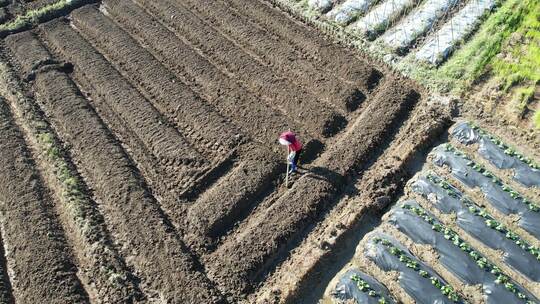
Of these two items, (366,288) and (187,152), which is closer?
(366,288)

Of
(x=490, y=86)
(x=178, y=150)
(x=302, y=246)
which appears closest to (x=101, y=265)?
(x=178, y=150)

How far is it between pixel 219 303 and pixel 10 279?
488 cm

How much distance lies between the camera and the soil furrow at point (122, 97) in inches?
507

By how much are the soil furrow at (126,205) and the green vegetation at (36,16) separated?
401 cm

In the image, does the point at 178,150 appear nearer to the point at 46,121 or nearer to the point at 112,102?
the point at 112,102

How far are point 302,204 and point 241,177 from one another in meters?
1.83

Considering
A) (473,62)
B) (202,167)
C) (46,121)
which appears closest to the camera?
(202,167)

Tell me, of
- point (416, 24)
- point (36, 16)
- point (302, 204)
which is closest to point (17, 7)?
point (36, 16)

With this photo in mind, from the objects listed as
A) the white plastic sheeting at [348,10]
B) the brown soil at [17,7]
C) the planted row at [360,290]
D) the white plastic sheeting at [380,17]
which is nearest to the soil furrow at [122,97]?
the brown soil at [17,7]

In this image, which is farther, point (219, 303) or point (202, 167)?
point (202, 167)

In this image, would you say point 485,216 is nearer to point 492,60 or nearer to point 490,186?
point 490,186

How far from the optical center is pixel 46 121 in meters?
14.0

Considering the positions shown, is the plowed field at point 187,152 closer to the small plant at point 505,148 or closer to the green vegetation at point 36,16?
the green vegetation at point 36,16

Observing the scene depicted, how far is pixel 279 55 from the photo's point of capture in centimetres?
1570
